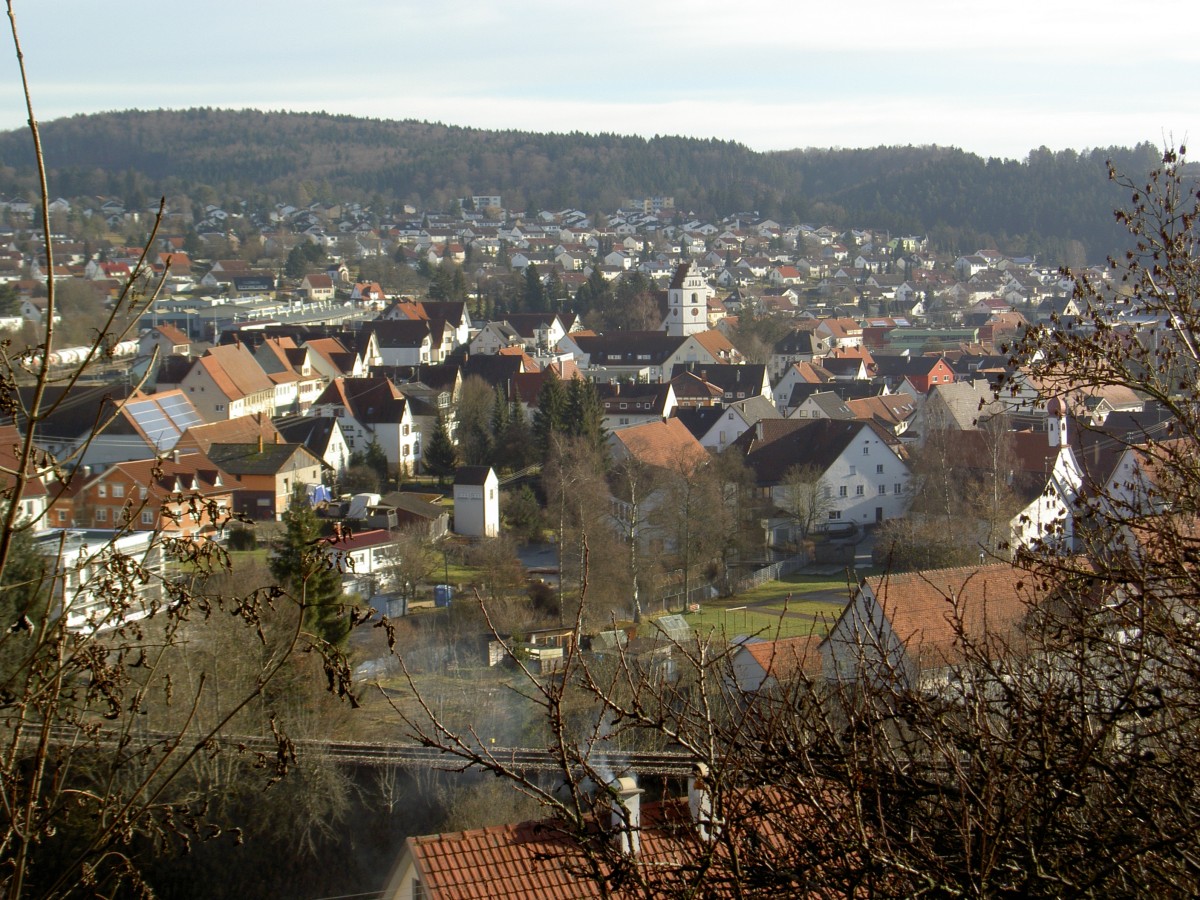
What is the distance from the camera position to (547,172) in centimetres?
10081

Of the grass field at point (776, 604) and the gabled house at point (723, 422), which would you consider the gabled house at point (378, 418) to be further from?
the grass field at point (776, 604)

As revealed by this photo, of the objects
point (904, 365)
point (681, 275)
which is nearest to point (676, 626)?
point (904, 365)

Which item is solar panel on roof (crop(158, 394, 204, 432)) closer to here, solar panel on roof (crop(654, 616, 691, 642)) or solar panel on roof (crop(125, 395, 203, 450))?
solar panel on roof (crop(125, 395, 203, 450))

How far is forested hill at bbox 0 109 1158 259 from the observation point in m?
76.2

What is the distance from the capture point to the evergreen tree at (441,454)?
21266 millimetres

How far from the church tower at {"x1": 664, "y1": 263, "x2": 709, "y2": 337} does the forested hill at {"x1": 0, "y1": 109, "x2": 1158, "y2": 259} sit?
37.3 metres

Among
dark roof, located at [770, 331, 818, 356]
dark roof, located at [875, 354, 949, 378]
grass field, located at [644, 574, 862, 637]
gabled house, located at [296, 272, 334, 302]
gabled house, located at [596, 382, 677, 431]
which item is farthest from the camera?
gabled house, located at [296, 272, 334, 302]

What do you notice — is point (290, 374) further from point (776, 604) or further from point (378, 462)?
point (776, 604)

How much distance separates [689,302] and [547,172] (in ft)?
219

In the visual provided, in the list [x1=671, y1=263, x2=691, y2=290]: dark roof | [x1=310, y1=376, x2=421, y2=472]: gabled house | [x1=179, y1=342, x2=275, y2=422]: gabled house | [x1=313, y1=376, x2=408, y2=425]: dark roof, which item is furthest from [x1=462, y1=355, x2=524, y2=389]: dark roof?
[x1=671, y1=263, x2=691, y2=290]: dark roof

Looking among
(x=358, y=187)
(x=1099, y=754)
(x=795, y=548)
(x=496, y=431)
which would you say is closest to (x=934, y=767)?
(x=1099, y=754)

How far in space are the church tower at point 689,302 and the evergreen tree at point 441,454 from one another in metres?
15.9

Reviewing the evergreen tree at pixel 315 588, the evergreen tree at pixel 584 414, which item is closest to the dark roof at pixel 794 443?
the evergreen tree at pixel 584 414

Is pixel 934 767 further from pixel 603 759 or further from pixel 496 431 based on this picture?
pixel 496 431
